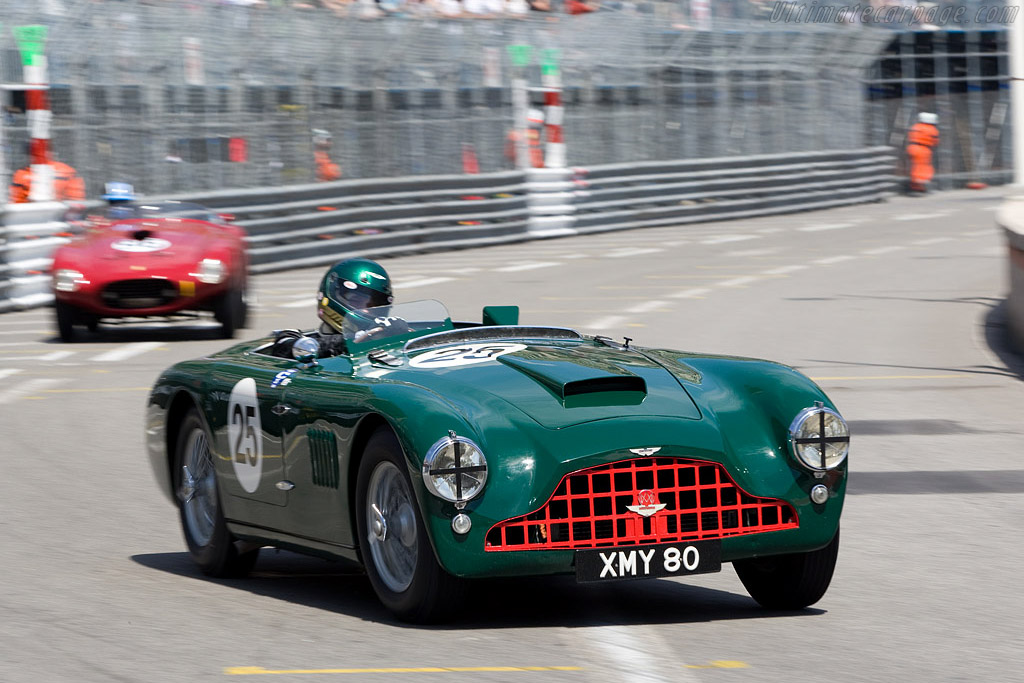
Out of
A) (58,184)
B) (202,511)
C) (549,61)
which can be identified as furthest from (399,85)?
(202,511)

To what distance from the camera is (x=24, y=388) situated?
539 inches

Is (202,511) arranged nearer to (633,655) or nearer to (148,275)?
(633,655)

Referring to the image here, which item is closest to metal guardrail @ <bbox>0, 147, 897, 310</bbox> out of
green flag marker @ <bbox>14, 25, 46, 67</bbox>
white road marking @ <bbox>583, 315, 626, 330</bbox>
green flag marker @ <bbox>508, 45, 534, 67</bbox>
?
green flag marker @ <bbox>14, 25, 46, 67</bbox>

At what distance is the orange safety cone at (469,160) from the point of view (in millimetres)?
29703

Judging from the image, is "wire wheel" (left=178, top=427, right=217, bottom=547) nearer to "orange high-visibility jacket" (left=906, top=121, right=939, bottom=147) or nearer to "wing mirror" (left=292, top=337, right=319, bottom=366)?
"wing mirror" (left=292, top=337, right=319, bottom=366)

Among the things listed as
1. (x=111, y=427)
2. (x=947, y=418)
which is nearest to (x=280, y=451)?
(x=111, y=427)

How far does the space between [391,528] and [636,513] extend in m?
0.82

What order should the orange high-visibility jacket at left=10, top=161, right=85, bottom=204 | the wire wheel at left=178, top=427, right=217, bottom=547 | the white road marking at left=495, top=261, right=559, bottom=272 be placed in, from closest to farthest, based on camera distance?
1. the wire wheel at left=178, top=427, right=217, bottom=547
2. the orange high-visibility jacket at left=10, top=161, right=85, bottom=204
3. the white road marking at left=495, top=261, right=559, bottom=272

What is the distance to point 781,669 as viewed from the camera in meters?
5.20

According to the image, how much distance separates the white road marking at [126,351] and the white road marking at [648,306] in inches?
197

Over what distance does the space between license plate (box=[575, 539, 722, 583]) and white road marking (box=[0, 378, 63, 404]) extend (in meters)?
8.25

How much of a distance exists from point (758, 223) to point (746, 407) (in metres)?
27.6

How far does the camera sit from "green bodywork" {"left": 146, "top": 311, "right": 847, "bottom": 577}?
18.5 feet

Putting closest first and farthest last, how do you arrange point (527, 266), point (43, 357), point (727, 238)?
point (43, 357)
point (527, 266)
point (727, 238)
